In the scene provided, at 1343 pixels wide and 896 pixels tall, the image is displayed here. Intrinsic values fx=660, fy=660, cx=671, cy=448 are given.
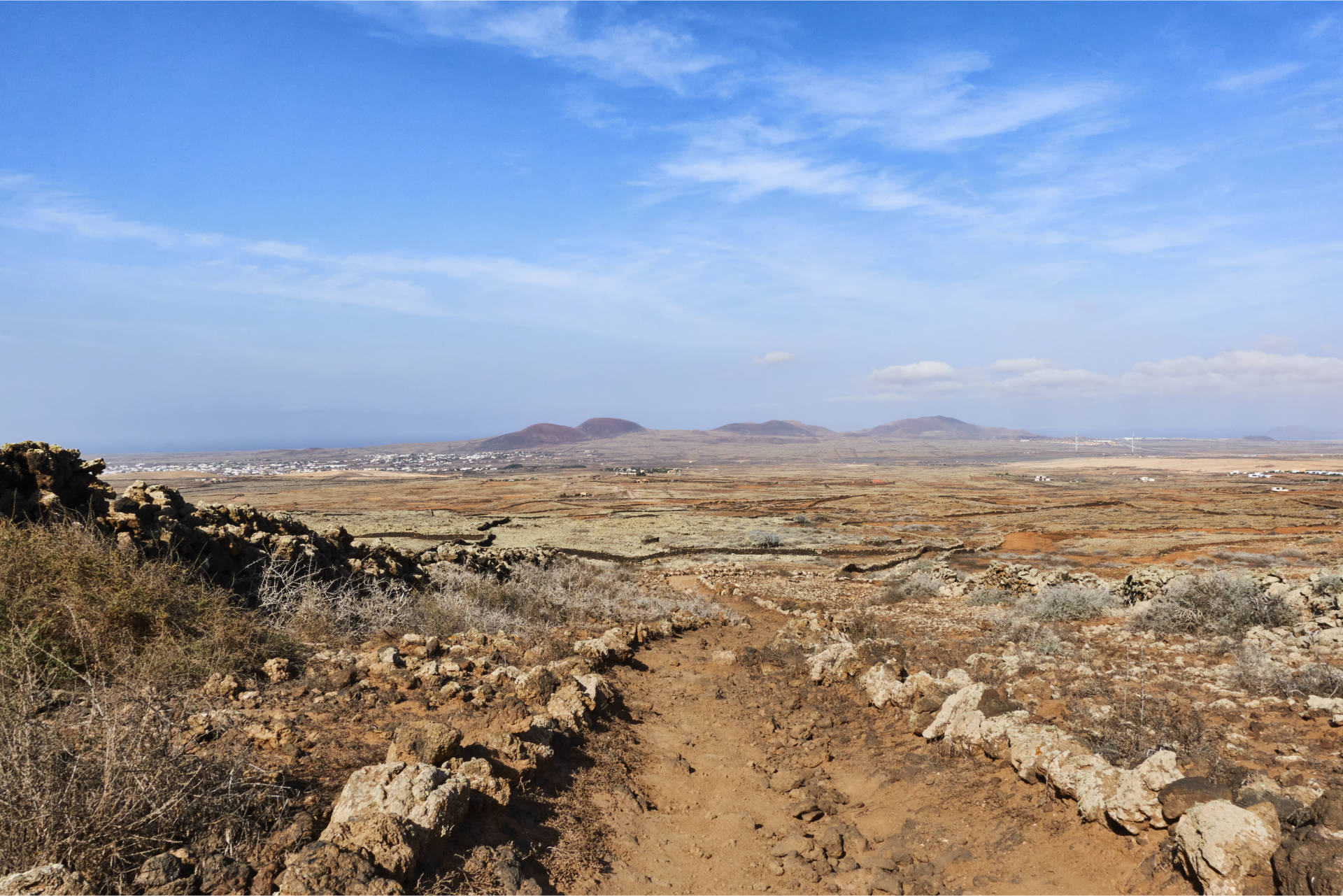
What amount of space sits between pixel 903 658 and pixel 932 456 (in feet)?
612

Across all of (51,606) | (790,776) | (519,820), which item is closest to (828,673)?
(790,776)

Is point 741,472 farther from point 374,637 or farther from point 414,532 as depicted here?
point 374,637

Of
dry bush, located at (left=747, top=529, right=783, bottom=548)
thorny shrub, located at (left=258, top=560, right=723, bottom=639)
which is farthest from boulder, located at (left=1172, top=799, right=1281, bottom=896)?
dry bush, located at (left=747, top=529, right=783, bottom=548)

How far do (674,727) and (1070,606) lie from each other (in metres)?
8.70

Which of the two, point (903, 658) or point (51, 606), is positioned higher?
point (51, 606)

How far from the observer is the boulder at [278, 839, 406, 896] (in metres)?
3.01

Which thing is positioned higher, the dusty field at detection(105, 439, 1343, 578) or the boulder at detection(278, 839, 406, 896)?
the boulder at detection(278, 839, 406, 896)

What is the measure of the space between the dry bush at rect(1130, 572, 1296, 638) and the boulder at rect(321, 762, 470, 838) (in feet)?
34.4

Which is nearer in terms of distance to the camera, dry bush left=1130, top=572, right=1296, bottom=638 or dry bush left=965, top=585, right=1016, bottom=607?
→ dry bush left=1130, top=572, right=1296, bottom=638

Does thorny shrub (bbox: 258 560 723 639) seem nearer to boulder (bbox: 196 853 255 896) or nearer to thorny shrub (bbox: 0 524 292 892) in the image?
thorny shrub (bbox: 0 524 292 892)

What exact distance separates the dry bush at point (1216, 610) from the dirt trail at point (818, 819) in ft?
19.6

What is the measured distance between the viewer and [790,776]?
5883 millimetres

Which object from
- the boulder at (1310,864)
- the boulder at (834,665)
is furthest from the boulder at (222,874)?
the boulder at (834,665)

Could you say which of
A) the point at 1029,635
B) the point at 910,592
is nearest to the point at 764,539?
the point at 910,592
